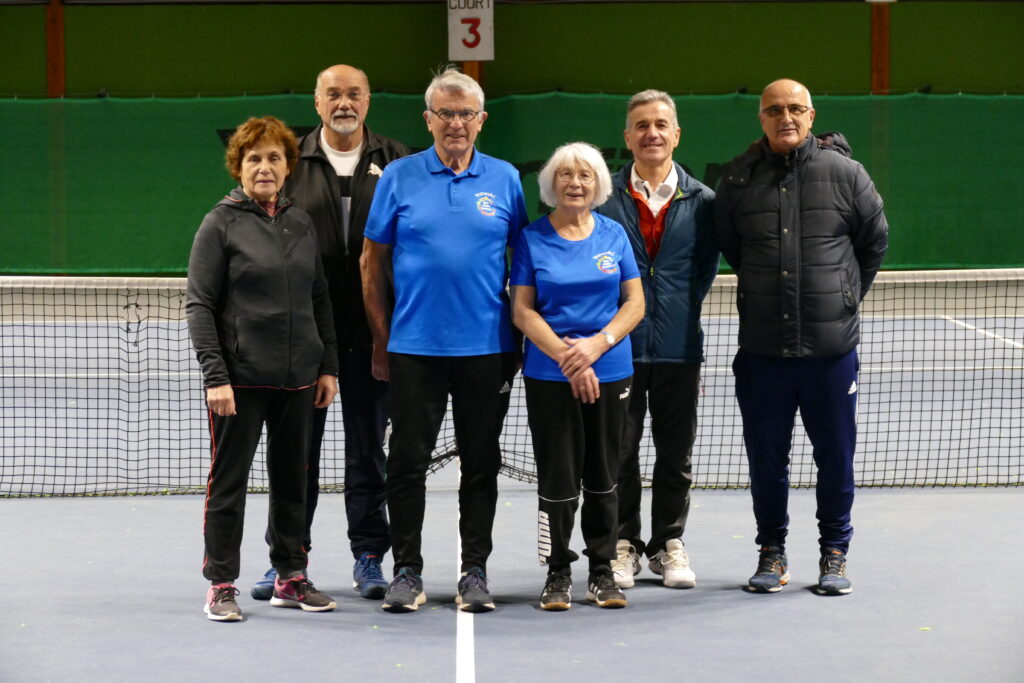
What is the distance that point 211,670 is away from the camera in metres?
4.14

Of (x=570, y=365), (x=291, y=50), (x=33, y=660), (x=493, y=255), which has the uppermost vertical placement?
(x=291, y=50)

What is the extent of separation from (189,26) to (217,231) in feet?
41.1

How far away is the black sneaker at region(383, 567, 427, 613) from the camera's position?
4.77 meters

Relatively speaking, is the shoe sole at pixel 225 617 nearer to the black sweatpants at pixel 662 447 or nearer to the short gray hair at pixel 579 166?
the black sweatpants at pixel 662 447

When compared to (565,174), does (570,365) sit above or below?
below

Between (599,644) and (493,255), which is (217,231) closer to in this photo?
(493,255)

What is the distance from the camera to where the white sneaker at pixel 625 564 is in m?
5.14

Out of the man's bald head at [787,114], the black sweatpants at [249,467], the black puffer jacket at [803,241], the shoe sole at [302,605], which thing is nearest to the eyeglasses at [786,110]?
the man's bald head at [787,114]

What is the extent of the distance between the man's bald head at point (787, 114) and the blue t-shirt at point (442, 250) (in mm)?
1008

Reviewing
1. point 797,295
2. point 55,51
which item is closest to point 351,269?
point 797,295

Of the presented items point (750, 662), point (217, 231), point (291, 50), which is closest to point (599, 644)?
point (750, 662)

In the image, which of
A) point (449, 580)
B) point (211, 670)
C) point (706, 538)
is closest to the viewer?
point (211, 670)

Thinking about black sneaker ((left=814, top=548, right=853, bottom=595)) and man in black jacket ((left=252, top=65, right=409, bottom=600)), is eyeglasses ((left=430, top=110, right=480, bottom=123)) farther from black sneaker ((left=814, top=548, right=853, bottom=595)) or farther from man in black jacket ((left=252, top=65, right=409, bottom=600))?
black sneaker ((left=814, top=548, right=853, bottom=595))

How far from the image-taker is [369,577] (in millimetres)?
5043
